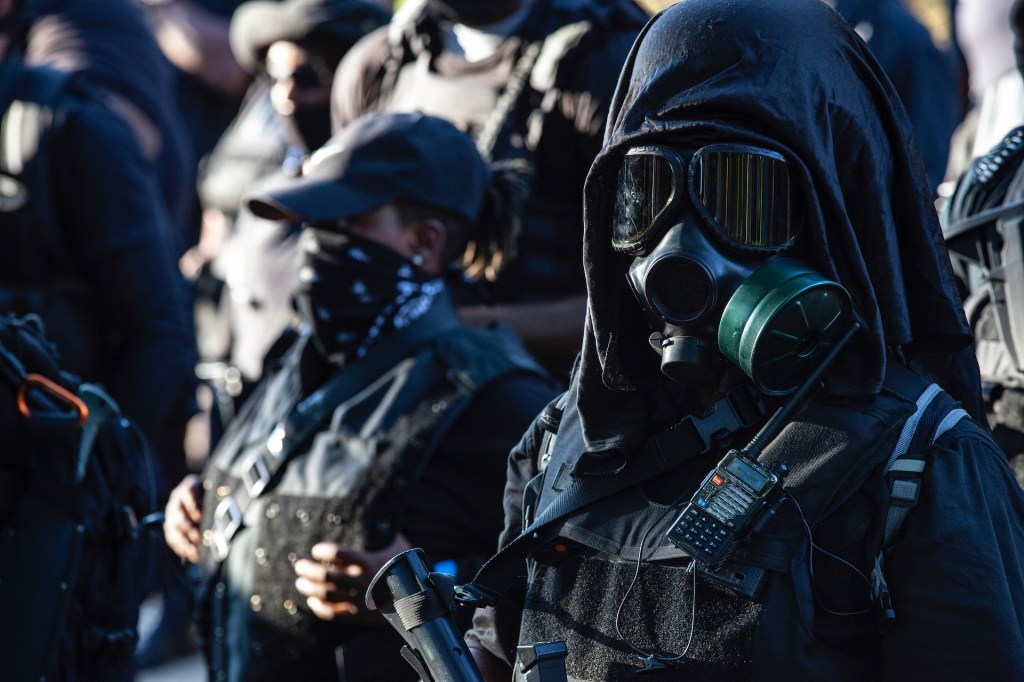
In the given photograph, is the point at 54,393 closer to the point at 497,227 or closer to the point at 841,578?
the point at 497,227

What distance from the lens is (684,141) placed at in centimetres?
242

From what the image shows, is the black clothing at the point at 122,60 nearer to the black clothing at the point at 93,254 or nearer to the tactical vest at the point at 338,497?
the black clothing at the point at 93,254

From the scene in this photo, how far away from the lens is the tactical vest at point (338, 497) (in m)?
3.63

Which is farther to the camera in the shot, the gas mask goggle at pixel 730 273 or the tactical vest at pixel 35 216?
the tactical vest at pixel 35 216

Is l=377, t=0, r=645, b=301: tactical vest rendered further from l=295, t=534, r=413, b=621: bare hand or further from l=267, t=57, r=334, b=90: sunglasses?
l=267, t=57, r=334, b=90: sunglasses

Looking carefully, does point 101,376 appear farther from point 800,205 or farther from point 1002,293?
point 800,205

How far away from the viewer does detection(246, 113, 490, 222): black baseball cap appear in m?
3.94

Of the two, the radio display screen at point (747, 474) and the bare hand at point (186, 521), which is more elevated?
the radio display screen at point (747, 474)

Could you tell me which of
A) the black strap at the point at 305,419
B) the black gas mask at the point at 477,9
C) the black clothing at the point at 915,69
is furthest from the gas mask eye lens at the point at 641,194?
the black clothing at the point at 915,69

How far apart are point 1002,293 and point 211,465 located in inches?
84.9

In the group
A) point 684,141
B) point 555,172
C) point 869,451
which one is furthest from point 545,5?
point 869,451

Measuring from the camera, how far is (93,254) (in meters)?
5.62

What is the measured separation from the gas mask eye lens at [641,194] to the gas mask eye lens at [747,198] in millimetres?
59

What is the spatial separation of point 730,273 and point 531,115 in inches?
106
